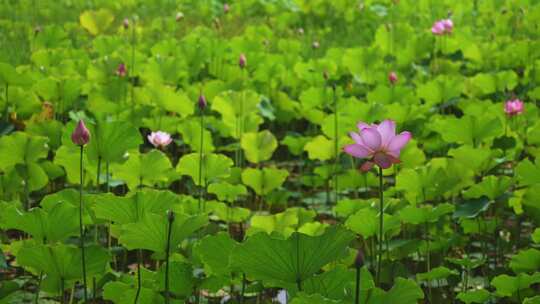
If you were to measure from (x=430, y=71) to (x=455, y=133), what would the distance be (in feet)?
5.02

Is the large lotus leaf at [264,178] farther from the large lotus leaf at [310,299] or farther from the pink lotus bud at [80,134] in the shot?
the large lotus leaf at [310,299]

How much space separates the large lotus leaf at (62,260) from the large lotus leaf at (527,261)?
2.58 feet

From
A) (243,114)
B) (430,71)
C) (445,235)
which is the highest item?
(430,71)

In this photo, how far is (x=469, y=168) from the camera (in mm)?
1995

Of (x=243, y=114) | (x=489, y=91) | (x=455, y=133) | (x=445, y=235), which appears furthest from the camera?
(x=489, y=91)

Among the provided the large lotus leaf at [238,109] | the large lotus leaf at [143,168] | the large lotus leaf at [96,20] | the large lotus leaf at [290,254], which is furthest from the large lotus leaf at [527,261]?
the large lotus leaf at [96,20]

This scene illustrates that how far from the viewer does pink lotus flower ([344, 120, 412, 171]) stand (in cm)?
131

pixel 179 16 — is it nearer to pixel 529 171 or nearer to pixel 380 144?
pixel 529 171

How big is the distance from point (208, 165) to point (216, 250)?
0.52 m

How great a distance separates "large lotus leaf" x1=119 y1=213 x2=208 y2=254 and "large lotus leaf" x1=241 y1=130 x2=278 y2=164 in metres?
0.92

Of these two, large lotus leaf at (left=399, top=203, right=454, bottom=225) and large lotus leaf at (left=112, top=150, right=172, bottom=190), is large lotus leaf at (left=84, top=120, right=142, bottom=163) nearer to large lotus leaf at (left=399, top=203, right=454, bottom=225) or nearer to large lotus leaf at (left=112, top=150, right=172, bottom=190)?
large lotus leaf at (left=112, top=150, right=172, bottom=190)

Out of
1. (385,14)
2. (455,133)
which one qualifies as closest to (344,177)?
(455,133)

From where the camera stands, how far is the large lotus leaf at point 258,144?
7.41 ft

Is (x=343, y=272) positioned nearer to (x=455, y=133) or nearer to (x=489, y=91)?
(x=455, y=133)
